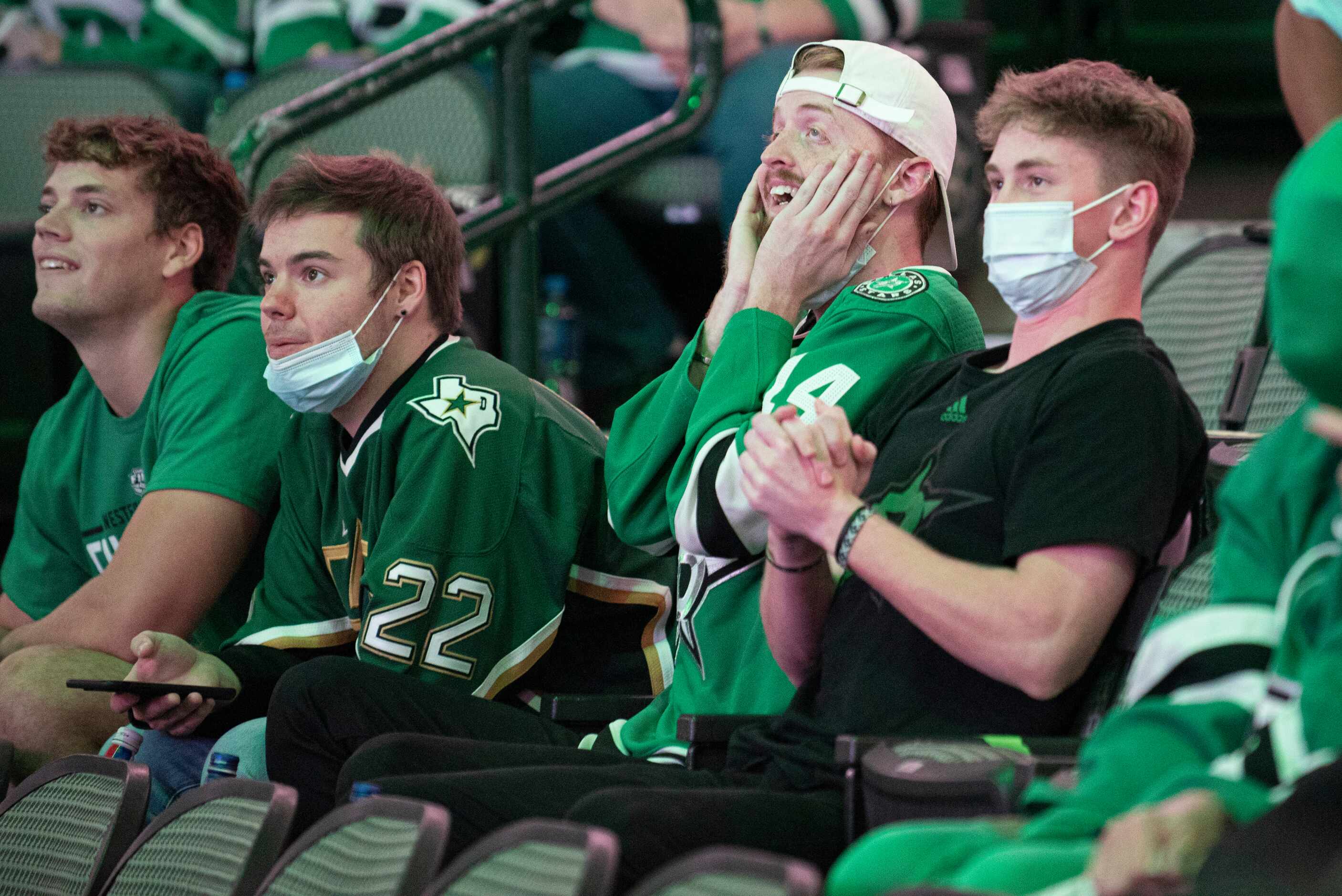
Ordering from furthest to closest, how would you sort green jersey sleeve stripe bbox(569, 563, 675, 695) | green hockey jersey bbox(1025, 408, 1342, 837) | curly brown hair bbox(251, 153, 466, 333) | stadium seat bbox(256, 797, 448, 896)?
1. curly brown hair bbox(251, 153, 466, 333)
2. green jersey sleeve stripe bbox(569, 563, 675, 695)
3. stadium seat bbox(256, 797, 448, 896)
4. green hockey jersey bbox(1025, 408, 1342, 837)

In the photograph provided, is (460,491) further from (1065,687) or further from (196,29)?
(196,29)

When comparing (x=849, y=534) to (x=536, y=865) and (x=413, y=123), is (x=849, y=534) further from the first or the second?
(x=413, y=123)

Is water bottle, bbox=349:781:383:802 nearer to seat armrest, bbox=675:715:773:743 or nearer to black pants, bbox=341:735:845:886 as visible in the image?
black pants, bbox=341:735:845:886

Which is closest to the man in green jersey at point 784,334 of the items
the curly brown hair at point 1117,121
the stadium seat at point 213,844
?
the curly brown hair at point 1117,121

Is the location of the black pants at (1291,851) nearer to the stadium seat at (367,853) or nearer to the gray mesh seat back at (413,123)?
the stadium seat at (367,853)

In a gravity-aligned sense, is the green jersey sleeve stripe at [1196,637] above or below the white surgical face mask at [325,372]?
above

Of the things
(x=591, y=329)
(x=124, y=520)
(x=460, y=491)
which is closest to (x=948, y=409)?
(x=460, y=491)

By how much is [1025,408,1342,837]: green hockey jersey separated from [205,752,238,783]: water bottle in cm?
127

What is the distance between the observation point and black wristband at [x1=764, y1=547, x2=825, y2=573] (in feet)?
6.06

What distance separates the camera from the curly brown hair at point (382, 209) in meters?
2.59

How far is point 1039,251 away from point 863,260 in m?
0.49

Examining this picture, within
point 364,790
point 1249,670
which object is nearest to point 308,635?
point 364,790

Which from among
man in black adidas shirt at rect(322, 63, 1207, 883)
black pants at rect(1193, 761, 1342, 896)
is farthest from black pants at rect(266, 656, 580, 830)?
black pants at rect(1193, 761, 1342, 896)

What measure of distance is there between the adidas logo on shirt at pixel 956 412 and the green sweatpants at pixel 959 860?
58 centimetres
